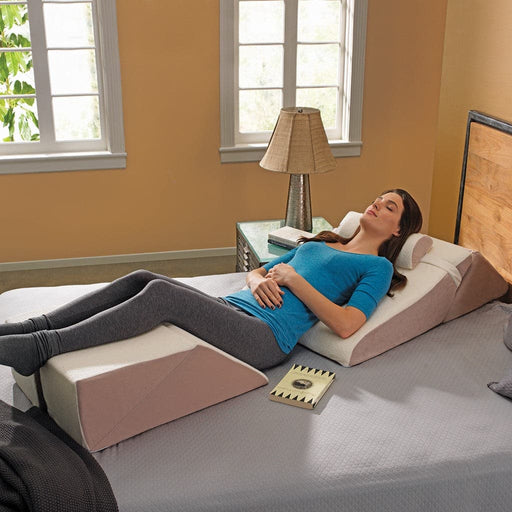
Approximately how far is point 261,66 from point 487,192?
1.88 meters

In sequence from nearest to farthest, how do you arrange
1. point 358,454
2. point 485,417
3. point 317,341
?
point 358,454, point 485,417, point 317,341

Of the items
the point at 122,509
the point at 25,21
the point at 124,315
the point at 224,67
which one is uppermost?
the point at 25,21

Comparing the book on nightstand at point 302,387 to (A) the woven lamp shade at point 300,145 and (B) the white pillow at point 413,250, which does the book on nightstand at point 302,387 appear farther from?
(A) the woven lamp shade at point 300,145

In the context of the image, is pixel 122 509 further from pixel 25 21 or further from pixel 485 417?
pixel 25 21

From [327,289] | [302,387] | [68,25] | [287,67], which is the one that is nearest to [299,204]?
[327,289]

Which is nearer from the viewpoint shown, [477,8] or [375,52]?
[477,8]

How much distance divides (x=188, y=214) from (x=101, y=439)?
2646mm

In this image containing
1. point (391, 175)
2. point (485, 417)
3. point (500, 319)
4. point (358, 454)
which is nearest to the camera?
point (358, 454)

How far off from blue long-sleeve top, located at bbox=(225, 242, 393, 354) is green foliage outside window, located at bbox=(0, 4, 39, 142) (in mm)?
2261

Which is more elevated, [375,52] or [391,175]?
[375,52]

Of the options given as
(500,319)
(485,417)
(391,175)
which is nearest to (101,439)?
(485,417)

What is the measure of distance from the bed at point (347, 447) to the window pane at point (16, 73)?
2.30 m

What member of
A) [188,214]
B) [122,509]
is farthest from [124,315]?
[188,214]

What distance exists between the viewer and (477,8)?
3.05m
